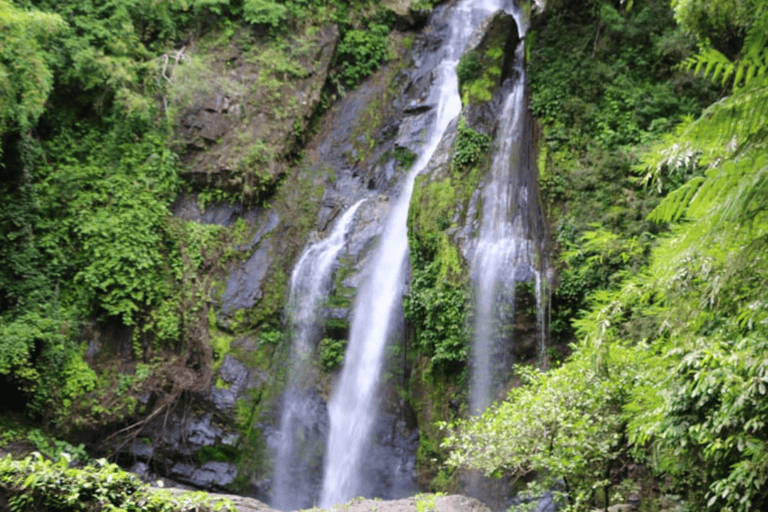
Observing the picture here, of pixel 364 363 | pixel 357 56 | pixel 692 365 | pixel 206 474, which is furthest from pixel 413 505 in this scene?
pixel 357 56

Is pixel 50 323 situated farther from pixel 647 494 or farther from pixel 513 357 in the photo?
pixel 647 494

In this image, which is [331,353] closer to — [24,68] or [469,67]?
[469,67]

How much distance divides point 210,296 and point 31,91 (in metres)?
5.68

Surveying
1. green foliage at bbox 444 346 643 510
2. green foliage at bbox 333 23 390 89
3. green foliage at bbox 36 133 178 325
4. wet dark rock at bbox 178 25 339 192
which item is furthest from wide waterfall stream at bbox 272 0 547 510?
green foliage at bbox 333 23 390 89

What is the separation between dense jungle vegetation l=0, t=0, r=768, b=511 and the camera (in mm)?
6055

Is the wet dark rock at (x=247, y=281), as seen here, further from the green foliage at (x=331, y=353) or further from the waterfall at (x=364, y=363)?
the waterfall at (x=364, y=363)

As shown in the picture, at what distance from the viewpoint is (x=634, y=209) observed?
34.1 feet

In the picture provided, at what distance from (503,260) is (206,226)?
25.9ft

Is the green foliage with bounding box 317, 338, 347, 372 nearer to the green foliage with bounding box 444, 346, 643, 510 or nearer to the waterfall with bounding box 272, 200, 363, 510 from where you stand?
the waterfall with bounding box 272, 200, 363, 510

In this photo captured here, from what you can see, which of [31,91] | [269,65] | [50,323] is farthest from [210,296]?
[269,65]

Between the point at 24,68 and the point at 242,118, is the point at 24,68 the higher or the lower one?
the lower one

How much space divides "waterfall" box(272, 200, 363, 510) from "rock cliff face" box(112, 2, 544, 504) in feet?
0.78

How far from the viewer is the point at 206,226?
14.7 metres

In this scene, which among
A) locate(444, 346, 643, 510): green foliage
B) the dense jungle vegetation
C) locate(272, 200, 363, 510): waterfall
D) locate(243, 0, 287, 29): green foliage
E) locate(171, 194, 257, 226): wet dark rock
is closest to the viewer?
locate(444, 346, 643, 510): green foliage
